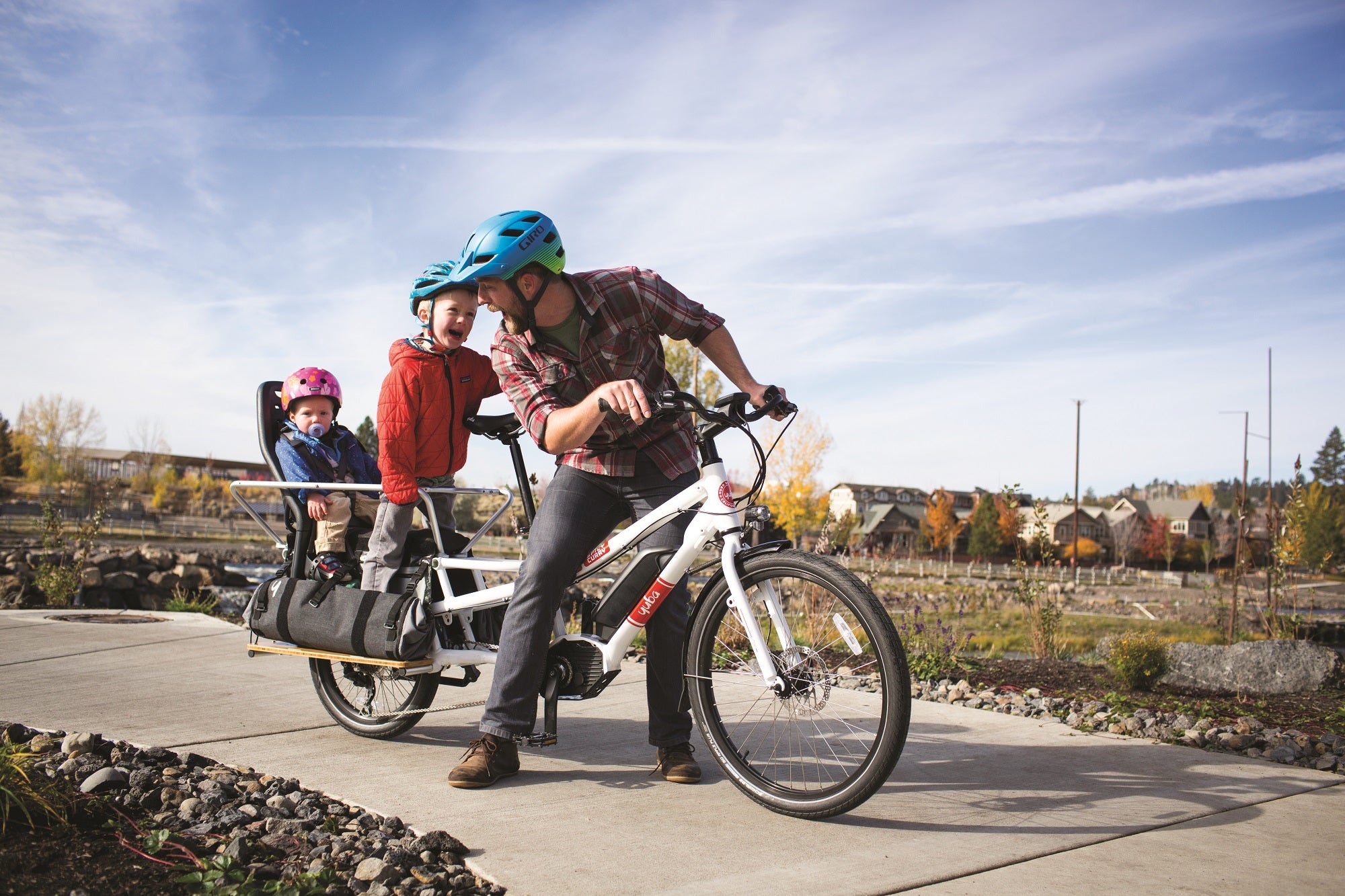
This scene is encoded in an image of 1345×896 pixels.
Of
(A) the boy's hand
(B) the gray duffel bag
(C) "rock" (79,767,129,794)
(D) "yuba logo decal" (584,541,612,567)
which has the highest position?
(A) the boy's hand

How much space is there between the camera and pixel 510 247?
314 centimetres

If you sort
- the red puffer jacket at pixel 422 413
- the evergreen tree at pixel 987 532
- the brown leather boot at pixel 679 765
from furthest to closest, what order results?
1. the evergreen tree at pixel 987 532
2. the red puffer jacket at pixel 422 413
3. the brown leather boot at pixel 679 765

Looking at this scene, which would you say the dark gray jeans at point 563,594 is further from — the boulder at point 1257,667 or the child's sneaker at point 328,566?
the boulder at point 1257,667

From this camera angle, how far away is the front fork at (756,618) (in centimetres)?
296

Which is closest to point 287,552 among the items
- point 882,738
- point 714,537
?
point 714,537

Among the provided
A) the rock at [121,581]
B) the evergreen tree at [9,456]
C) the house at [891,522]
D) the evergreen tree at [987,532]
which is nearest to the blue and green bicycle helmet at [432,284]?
the rock at [121,581]

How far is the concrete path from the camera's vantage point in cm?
243

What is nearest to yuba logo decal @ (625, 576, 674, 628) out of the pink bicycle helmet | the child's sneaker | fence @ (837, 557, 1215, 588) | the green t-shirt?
the green t-shirt

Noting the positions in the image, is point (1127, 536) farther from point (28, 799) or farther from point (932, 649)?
point (28, 799)

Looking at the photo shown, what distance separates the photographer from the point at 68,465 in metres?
58.1

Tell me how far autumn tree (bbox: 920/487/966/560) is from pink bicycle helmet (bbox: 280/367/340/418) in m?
53.3

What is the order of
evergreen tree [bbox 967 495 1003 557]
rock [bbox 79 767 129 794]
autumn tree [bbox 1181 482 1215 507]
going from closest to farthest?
rock [bbox 79 767 129 794] → evergreen tree [bbox 967 495 1003 557] → autumn tree [bbox 1181 482 1215 507]

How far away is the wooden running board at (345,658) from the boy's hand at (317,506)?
592 millimetres

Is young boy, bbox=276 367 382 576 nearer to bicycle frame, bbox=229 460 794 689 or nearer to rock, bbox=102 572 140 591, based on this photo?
bicycle frame, bbox=229 460 794 689
